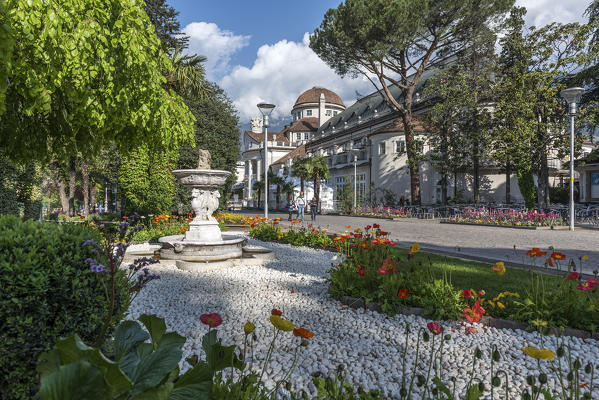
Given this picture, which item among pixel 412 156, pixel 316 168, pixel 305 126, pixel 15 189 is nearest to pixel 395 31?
pixel 412 156

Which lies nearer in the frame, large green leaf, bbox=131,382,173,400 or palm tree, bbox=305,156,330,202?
large green leaf, bbox=131,382,173,400

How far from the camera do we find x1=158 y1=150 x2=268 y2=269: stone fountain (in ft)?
23.5

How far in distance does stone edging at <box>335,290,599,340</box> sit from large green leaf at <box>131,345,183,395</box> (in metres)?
3.47

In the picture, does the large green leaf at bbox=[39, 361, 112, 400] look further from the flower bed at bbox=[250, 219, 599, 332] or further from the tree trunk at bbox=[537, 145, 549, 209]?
the tree trunk at bbox=[537, 145, 549, 209]

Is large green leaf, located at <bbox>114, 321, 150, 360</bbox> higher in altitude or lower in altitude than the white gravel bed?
higher

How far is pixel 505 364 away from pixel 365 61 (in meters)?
25.2

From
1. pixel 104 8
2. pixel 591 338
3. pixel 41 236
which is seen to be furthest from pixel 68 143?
pixel 591 338

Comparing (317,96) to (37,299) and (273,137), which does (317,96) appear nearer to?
(273,137)

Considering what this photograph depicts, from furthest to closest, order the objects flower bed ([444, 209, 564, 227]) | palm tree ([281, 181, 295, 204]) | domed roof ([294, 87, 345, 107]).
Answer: domed roof ([294, 87, 345, 107]), palm tree ([281, 181, 295, 204]), flower bed ([444, 209, 564, 227])

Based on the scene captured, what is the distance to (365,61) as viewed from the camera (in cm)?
2506

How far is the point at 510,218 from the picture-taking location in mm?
17734

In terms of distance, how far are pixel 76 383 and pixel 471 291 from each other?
408 cm

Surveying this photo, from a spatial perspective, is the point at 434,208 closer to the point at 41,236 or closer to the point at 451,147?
the point at 451,147

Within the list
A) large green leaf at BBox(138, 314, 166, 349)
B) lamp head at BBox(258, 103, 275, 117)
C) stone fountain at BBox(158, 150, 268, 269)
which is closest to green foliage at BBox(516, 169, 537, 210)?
lamp head at BBox(258, 103, 275, 117)
